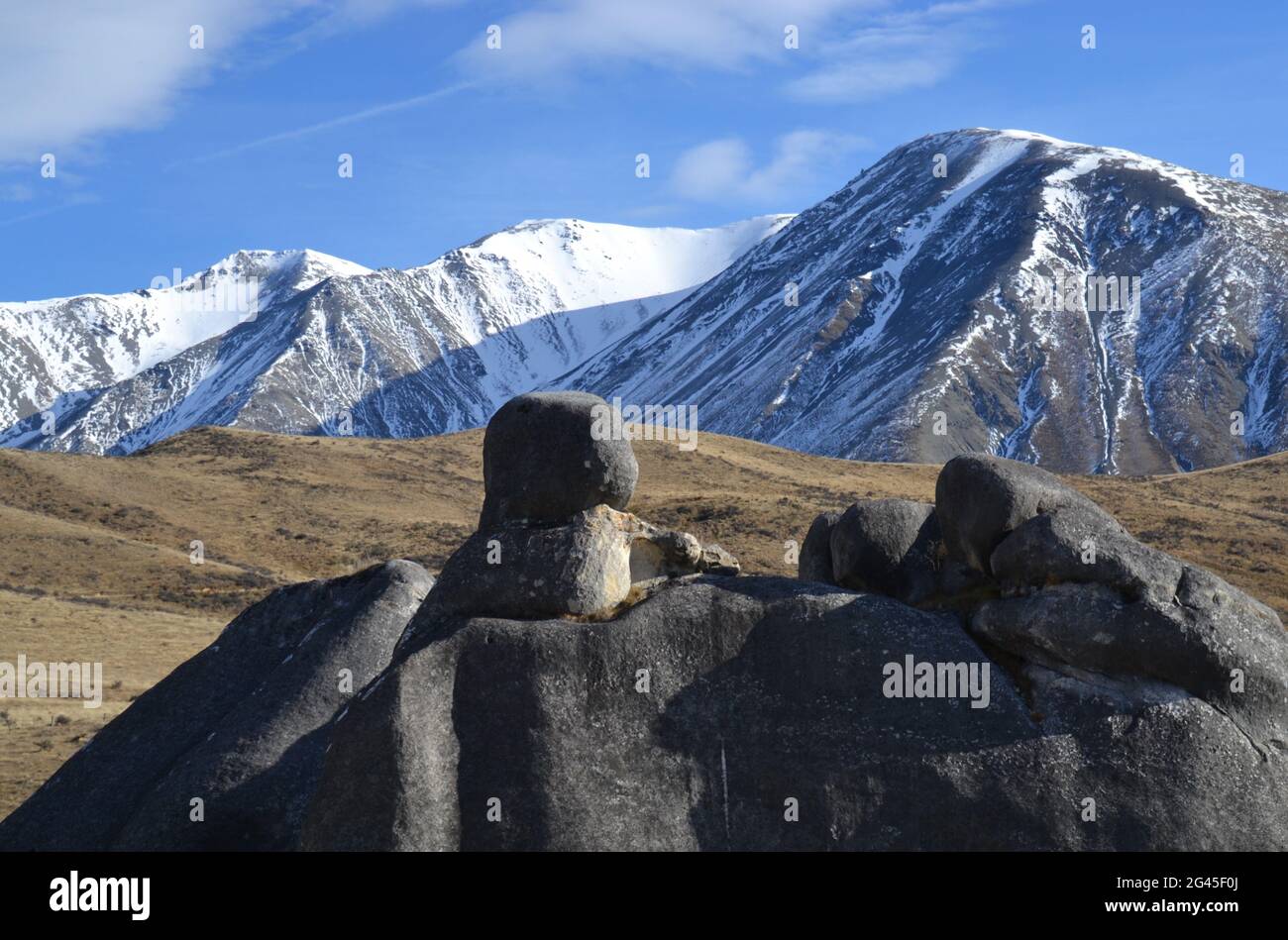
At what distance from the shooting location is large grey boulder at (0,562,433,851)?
1208 centimetres

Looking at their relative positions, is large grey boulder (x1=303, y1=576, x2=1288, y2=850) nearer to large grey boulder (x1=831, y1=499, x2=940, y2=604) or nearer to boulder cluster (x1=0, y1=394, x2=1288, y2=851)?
boulder cluster (x1=0, y1=394, x2=1288, y2=851)

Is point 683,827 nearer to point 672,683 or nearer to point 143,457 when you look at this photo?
point 672,683

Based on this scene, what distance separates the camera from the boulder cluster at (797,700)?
10.1 m

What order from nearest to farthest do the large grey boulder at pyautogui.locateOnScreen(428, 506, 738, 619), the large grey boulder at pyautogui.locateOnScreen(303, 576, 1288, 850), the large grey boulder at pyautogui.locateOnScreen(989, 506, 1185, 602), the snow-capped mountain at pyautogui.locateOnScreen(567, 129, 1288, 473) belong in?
the large grey boulder at pyautogui.locateOnScreen(303, 576, 1288, 850), the large grey boulder at pyautogui.locateOnScreen(989, 506, 1185, 602), the large grey boulder at pyautogui.locateOnScreen(428, 506, 738, 619), the snow-capped mountain at pyautogui.locateOnScreen(567, 129, 1288, 473)

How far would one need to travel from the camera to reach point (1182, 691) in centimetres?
1045

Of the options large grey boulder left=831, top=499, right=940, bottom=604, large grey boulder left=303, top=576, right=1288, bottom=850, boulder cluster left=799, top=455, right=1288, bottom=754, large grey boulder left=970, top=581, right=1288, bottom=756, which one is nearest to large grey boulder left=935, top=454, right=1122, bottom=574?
boulder cluster left=799, top=455, right=1288, bottom=754

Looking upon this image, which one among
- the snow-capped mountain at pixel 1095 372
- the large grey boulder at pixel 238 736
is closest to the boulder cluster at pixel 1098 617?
the large grey boulder at pixel 238 736

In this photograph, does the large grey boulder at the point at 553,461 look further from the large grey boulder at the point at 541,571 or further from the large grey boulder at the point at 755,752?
the large grey boulder at the point at 755,752

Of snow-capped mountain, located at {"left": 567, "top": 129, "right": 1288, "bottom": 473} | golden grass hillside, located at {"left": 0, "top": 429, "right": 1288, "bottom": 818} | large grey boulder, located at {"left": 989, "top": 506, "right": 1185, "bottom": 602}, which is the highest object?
snow-capped mountain, located at {"left": 567, "top": 129, "right": 1288, "bottom": 473}

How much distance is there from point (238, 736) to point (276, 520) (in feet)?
145

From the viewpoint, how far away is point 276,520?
55.5 metres

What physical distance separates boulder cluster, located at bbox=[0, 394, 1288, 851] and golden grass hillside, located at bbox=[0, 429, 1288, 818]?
42.1 ft
